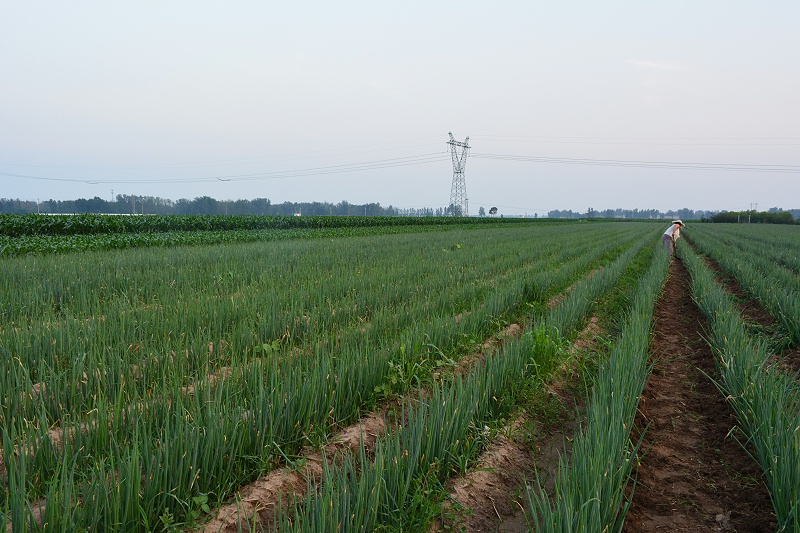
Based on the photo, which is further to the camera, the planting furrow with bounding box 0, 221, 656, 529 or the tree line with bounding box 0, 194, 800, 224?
the tree line with bounding box 0, 194, 800, 224

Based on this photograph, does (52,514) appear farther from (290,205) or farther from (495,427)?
(290,205)

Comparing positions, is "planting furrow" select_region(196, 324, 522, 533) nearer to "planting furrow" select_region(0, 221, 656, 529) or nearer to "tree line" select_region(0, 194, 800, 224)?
"planting furrow" select_region(0, 221, 656, 529)

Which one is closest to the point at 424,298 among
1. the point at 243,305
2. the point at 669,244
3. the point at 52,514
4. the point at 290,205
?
the point at 243,305

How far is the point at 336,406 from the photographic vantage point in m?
2.87

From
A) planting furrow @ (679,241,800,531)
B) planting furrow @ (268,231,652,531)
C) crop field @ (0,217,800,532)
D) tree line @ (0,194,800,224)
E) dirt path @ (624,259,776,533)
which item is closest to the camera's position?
planting furrow @ (268,231,652,531)

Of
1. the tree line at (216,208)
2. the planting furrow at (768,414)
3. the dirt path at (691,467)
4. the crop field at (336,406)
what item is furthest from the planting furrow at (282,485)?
the tree line at (216,208)

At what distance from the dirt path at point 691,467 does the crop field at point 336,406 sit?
0.18 feet

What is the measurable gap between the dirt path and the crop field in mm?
55

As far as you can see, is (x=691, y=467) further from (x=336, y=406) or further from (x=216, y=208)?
(x=216, y=208)

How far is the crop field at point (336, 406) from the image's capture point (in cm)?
185

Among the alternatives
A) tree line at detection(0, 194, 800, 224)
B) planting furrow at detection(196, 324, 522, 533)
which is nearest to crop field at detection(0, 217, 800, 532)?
planting furrow at detection(196, 324, 522, 533)

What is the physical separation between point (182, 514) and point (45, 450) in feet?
2.53

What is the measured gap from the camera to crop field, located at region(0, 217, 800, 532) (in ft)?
6.07

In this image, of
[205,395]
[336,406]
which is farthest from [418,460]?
[205,395]
